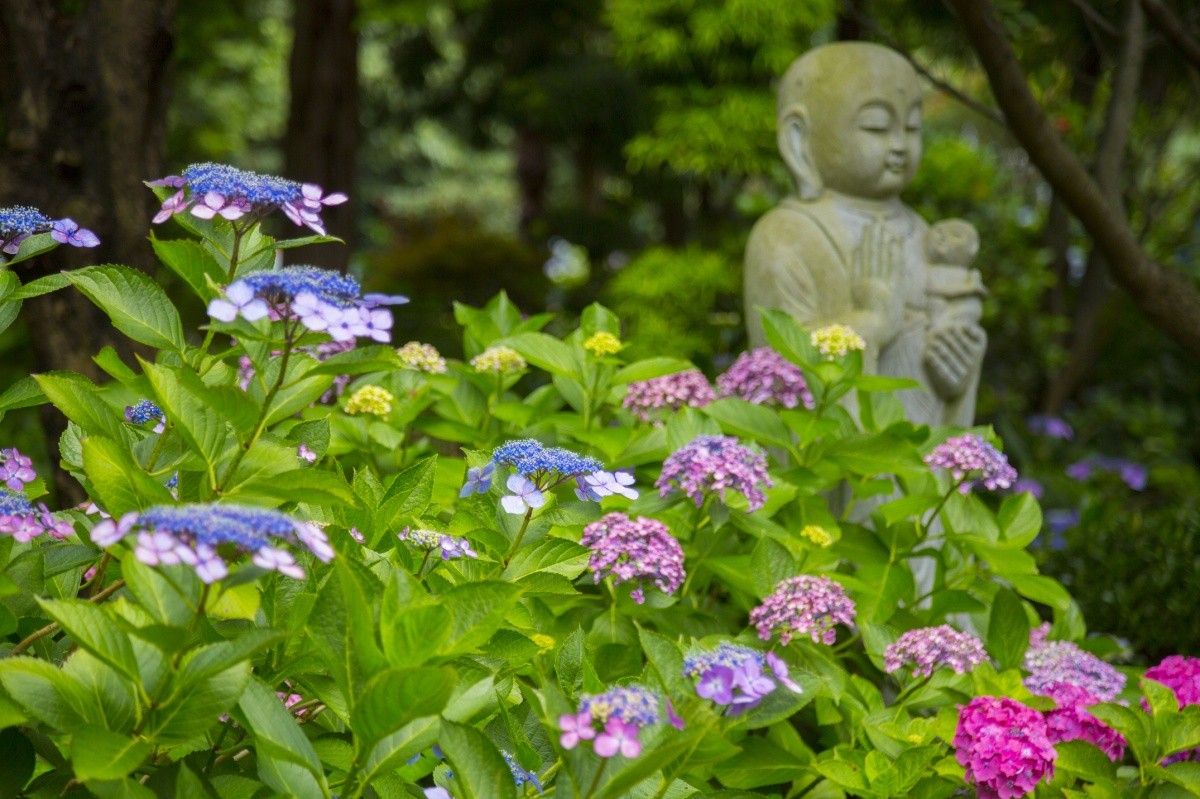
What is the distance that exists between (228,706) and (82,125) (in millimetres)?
2730

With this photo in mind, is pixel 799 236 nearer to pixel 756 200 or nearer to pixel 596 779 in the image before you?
pixel 596 779

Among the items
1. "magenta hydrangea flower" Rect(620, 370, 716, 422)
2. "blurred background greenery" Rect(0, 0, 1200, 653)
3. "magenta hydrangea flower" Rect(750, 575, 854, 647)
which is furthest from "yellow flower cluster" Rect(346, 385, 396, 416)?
"blurred background greenery" Rect(0, 0, 1200, 653)

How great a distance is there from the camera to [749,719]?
63.6 inches

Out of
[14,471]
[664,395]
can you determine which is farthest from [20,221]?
[664,395]

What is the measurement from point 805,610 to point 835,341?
37.1 inches

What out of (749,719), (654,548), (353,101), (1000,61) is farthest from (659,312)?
(749,719)

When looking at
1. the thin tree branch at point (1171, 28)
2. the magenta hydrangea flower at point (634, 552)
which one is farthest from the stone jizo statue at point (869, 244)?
the magenta hydrangea flower at point (634, 552)

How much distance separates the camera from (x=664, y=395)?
309cm

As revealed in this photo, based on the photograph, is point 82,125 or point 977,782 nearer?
point 977,782

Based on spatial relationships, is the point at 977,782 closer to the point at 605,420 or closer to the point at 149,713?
the point at 149,713

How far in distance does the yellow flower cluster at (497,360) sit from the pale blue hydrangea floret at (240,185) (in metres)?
1.32

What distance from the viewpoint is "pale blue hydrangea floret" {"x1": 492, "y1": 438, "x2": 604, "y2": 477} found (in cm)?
176

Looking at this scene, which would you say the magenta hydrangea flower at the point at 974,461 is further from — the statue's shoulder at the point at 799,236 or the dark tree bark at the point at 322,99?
the dark tree bark at the point at 322,99

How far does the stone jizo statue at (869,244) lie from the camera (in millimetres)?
3742
